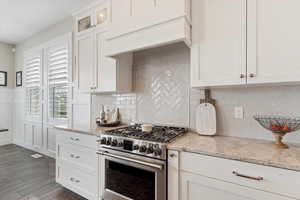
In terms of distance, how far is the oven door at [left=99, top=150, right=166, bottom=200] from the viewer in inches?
55.7

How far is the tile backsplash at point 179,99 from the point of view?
153 cm

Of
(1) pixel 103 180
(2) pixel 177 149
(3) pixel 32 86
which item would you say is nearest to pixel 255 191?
(2) pixel 177 149

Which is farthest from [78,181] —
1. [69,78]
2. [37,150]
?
[37,150]

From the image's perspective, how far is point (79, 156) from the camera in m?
2.12

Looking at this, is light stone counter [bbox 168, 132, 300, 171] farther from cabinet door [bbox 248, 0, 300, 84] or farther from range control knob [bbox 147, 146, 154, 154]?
cabinet door [bbox 248, 0, 300, 84]

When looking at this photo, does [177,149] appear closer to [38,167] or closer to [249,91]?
[249,91]

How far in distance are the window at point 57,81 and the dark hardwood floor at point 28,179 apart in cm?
100

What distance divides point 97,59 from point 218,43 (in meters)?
1.63

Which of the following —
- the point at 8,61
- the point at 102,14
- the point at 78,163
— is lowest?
the point at 78,163

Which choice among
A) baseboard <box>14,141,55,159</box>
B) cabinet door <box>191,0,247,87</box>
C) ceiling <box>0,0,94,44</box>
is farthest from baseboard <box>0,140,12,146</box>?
cabinet door <box>191,0,247,87</box>

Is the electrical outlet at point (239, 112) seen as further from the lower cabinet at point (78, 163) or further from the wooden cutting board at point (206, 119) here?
the lower cabinet at point (78, 163)

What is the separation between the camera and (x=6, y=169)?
3.08m

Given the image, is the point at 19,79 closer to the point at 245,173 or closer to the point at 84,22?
the point at 84,22

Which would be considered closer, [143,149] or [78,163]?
[143,149]
